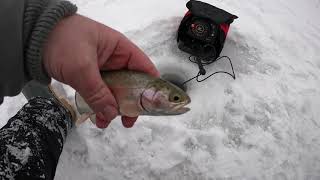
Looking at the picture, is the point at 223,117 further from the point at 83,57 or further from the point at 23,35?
the point at 23,35

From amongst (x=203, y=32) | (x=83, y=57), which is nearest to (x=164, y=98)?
(x=83, y=57)

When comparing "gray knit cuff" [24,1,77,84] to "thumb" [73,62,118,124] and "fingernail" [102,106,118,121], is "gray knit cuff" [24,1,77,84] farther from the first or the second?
"fingernail" [102,106,118,121]

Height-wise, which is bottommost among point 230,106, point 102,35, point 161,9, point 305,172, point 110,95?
point 305,172

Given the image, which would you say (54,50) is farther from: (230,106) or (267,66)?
(267,66)

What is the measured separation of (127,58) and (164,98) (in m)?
0.38

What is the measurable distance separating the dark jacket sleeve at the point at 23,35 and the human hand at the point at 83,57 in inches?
2.3

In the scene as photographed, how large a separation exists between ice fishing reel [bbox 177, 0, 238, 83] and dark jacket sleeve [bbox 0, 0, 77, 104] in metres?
1.55

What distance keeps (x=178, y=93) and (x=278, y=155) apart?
1284 millimetres

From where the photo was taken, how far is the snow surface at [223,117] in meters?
2.50

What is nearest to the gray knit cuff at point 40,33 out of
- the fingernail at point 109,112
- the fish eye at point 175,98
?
the fingernail at point 109,112

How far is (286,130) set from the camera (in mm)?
2740

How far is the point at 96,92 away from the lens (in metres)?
1.68

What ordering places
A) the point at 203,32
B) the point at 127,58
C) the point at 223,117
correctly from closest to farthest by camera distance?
the point at 127,58, the point at 223,117, the point at 203,32

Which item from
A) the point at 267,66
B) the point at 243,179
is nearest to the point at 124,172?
the point at 243,179
